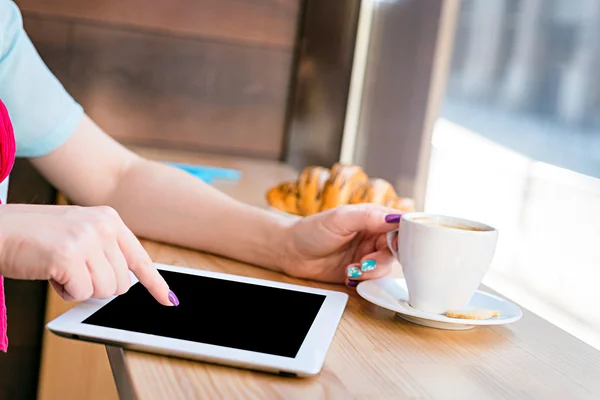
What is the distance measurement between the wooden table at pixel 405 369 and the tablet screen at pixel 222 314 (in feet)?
0.10

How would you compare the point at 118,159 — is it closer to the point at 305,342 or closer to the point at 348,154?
the point at 305,342

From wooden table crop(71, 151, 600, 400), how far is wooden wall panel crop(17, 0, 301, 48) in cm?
133

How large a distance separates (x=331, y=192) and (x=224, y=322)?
2.02ft

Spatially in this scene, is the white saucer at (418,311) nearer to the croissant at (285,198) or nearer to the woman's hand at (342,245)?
the woman's hand at (342,245)

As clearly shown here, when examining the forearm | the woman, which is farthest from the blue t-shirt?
the forearm

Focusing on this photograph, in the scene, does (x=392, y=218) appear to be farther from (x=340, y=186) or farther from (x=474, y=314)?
(x=340, y=186)

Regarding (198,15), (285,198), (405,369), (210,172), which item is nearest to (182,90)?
(198,15)

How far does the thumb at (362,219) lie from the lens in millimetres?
802

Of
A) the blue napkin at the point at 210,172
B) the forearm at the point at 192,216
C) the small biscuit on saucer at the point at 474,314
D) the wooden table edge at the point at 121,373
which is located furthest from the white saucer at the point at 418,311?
the blue napkin at the point at 210,172

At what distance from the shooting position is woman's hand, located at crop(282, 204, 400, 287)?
2.65ft

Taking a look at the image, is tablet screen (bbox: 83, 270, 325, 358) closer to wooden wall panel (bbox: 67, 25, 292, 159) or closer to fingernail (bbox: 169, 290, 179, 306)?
fingernail (bbox: 169, 290, 179, 306)

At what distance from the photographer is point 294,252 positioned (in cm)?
87

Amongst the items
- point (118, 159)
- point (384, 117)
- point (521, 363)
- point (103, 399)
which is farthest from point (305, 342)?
point (384, 117)

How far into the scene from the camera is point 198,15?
1.97 meters
